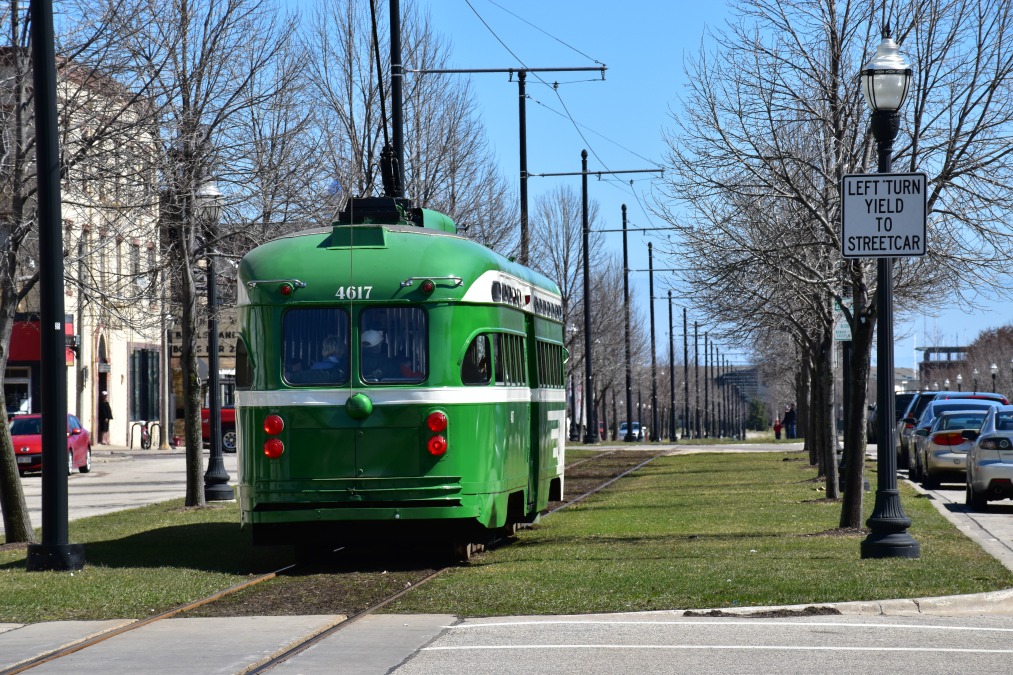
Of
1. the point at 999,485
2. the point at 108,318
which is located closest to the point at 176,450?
the point at 108,318

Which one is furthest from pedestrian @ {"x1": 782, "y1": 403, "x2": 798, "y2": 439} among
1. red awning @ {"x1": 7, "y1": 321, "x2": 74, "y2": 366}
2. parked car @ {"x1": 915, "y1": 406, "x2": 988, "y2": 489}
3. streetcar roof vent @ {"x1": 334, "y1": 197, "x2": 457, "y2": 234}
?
streetcar roof vent @ {"x1": 334, "y1": 197, "x2": 457, "y2": 234}

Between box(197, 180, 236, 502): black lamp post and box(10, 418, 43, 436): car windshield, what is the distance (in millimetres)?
11338

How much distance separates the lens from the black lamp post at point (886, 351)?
45.6 feet

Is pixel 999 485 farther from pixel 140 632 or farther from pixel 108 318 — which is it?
pixel 140 632

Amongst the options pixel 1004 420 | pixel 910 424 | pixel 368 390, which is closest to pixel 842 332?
pixel 1004 420

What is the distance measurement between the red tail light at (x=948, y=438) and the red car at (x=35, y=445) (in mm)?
18688

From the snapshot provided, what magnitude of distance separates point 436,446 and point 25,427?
2486 centimetres

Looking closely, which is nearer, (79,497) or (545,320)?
(545,320)

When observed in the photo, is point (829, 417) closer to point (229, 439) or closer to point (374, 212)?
point (374, 212)

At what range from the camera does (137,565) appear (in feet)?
48.0

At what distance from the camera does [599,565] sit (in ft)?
45.4

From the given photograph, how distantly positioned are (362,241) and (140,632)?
199 inches

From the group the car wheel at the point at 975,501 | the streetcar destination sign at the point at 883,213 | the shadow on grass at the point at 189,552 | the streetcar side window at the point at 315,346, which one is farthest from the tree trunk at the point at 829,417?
the streetcar side window at the point at 315,346

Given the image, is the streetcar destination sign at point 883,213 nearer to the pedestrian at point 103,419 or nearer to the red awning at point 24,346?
the red awning at point 24,346
